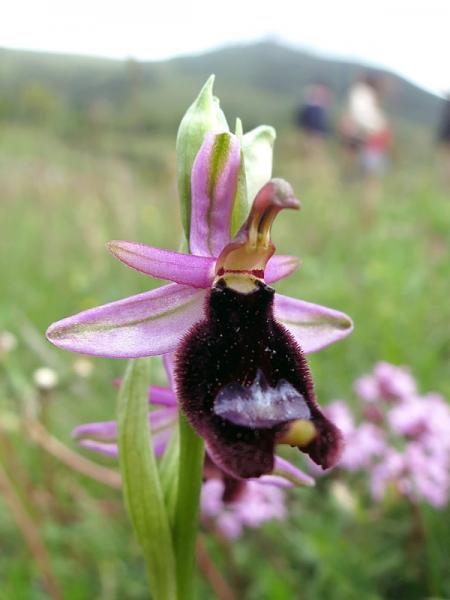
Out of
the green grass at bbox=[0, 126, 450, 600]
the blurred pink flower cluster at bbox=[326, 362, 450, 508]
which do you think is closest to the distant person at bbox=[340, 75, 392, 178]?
the green grass at bbox=[0, 126, 450, 600]

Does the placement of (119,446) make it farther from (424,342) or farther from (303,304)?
(424,342)

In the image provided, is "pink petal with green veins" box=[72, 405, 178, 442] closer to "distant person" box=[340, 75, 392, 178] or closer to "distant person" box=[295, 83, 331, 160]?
"distant person" box=[340, 75, 392, 178]

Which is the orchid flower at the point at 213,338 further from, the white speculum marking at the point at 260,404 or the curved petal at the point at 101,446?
the curved petal at the point at 101,446

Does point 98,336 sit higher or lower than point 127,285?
higher

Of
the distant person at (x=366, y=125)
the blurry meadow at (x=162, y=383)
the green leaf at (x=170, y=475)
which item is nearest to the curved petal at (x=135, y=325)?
the green leaf at (x=170, y=475)

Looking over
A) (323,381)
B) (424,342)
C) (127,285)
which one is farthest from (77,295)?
(424,342)

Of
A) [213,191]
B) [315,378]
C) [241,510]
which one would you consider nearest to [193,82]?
[315,378]
